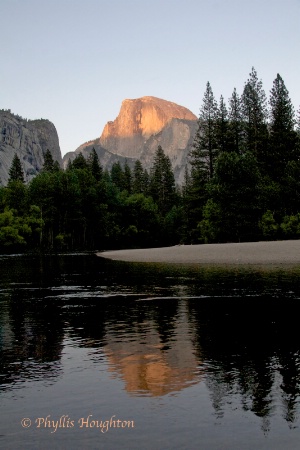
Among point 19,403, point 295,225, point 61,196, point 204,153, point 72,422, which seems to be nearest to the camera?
point 72,422

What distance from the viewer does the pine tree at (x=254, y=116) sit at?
8131 cm

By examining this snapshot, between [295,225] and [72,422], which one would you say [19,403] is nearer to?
[72,422]

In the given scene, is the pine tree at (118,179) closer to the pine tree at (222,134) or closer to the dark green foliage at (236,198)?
the pine tree at (222,134)

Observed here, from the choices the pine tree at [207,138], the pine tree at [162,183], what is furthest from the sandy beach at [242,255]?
the pine tree at [162,183]

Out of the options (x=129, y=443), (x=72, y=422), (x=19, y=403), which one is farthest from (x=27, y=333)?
(x=129, y=443)

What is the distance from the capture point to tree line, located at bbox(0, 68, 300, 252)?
66.2m

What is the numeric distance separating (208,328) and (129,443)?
7.09 meters

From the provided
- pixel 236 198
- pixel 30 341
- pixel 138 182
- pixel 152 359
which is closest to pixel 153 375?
pixel 152 359

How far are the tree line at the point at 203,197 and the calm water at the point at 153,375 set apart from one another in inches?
1978

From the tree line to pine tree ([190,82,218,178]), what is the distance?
18 centimetres

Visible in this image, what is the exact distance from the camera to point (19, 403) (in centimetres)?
665

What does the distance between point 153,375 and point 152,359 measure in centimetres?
123

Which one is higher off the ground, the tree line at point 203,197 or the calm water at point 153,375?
the tree line at point 203,197

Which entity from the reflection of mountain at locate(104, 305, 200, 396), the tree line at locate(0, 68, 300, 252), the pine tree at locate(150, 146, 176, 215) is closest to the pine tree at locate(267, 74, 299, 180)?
the tree line at locate(0, 68, 300, 252)
